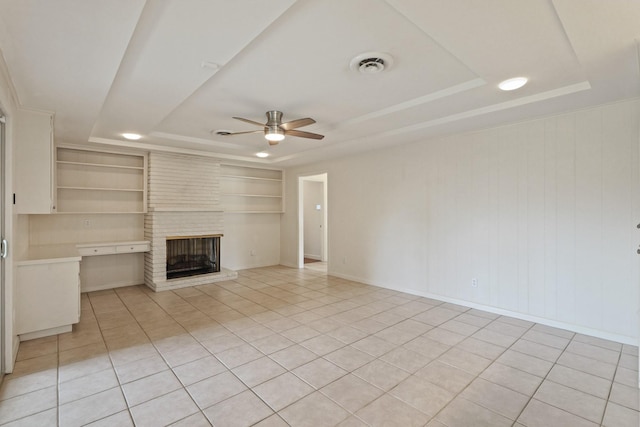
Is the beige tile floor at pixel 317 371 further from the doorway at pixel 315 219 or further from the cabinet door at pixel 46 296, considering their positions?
the doorway at pixel 315 219

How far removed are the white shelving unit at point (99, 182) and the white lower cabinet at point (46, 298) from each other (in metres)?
2.11

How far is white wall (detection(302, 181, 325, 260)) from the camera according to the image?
8898 millimetres

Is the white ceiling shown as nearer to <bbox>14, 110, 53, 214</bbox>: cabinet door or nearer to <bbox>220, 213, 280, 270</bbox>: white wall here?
<bbox>14, 110, 53, 214</bbox>: cabinet door

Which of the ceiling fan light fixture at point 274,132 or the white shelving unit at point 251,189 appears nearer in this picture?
the ceiling fan light fixture at point 274,132

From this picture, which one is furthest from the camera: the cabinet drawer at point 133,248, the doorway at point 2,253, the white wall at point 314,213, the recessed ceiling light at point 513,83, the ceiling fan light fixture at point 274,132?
the white wall at point 314,213

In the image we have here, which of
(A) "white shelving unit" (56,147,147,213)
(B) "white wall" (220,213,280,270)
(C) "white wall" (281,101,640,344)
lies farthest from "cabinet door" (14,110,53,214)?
(C) "white wall" (281,101,640,344)

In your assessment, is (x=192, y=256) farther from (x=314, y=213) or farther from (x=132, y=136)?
(x=314, y=213)

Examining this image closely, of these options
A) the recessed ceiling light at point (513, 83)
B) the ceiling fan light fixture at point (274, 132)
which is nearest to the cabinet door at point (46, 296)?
the ceiling fan light fixture at point (274, 132)

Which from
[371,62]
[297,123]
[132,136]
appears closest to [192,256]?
[132,136]

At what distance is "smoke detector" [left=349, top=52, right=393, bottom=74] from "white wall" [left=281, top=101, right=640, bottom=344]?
2.35 meters

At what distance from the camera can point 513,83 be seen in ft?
8.93

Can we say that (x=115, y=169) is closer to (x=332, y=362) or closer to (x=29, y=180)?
(x=29, y=180)

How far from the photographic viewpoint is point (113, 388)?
2.37m

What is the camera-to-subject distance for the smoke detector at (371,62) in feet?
7.58
